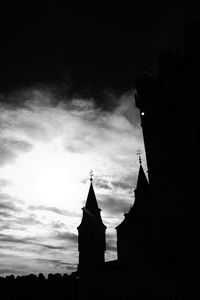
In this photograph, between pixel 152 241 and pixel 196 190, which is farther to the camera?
pixel 152 241

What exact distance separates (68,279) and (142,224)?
48.9 ft

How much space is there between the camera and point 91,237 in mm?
33812

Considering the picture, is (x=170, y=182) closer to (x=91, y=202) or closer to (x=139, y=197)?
(x=139, y=197)

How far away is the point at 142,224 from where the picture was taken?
31.8 metres

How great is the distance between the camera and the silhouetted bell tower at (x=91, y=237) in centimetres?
3244

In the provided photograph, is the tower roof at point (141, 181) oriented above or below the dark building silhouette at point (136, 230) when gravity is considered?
above

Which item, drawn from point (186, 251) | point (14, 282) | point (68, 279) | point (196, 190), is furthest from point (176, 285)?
point (14, 282)

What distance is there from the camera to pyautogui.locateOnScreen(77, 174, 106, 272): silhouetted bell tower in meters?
32.4

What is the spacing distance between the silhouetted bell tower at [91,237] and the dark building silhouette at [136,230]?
2.37m

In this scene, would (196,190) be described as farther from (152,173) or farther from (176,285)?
(176,285)

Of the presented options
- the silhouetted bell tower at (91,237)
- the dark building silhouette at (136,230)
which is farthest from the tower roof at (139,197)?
the silhouetted bell tower at (91,237)

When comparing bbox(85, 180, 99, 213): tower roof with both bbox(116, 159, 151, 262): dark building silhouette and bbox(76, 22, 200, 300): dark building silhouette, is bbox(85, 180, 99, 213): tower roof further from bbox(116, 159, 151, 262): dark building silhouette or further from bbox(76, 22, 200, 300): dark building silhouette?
bbox(76, 22, 200, 300): dark building silhouette

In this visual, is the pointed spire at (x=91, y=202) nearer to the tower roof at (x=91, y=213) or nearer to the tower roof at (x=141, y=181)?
the tower roof at (x=91, y=213)

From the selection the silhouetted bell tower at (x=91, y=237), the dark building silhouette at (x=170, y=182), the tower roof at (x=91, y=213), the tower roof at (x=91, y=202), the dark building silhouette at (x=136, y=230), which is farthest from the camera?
the tower roof at (x=91, y=202)
